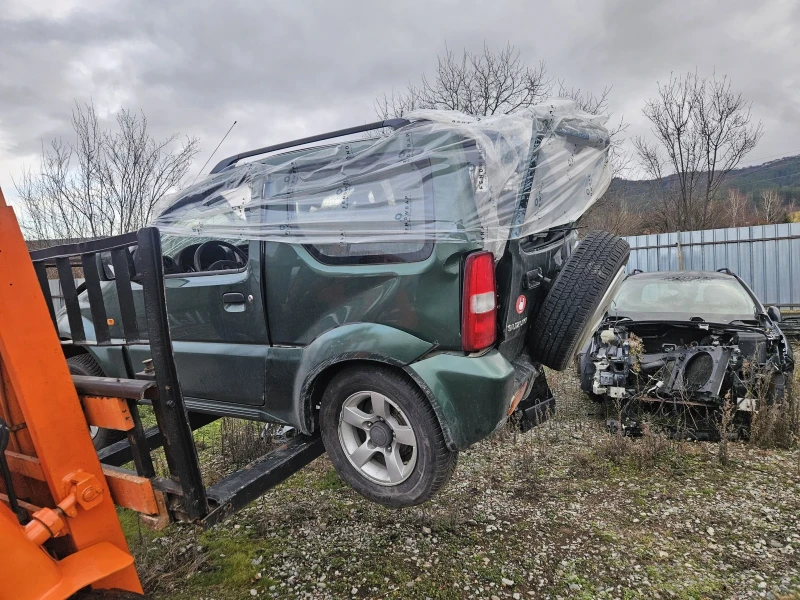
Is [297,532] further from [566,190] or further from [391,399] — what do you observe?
[566,190]

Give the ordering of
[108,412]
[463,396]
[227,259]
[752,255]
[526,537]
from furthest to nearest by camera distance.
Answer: [752,255] < [227,259] < [526,537] < [463,396] < [108,412]

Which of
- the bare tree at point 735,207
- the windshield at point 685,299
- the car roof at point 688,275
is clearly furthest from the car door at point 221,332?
the bare tree at point 735,207

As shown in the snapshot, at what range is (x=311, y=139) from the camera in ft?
8.93

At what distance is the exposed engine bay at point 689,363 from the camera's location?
4.14m

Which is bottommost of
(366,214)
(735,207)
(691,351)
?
(691,351)

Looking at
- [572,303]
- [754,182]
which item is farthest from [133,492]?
[754,182]

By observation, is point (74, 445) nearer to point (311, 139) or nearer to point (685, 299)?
point (311, 139)

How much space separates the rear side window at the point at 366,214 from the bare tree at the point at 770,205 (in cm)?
2605

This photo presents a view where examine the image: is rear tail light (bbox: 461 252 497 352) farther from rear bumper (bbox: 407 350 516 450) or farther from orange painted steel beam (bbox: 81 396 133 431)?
orange painted steel beam (bbox: 81 396 133 431)

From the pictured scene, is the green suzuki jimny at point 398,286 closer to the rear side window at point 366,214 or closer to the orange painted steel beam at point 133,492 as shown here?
the rear side window at point 366,214

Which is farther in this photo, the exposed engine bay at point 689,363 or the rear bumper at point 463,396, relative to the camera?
the exposed engine bay at point 689,363

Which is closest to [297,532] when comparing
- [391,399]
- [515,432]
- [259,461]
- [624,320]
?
[259,461]

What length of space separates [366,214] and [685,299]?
4.64 metres

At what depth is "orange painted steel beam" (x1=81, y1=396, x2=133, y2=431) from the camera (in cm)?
169
